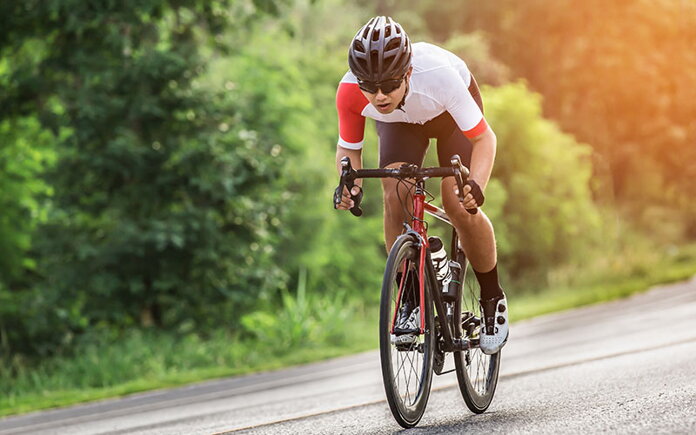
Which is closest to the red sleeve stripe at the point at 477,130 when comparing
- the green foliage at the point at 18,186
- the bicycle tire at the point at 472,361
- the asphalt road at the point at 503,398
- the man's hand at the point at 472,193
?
the man's hand at the point at 472,193

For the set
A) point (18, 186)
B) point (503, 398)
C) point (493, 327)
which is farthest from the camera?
point (18, 186)

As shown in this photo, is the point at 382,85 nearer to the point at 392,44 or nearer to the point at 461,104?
the point at 392,44

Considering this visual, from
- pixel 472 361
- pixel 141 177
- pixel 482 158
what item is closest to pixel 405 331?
pixel 482 158

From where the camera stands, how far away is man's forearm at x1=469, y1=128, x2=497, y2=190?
5.66 metres

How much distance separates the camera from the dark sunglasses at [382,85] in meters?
5.41

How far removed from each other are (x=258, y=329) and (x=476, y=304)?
11064 millimetres

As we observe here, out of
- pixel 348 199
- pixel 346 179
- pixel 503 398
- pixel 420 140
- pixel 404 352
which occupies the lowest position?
pixel 503 398

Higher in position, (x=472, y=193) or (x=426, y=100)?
(x=426, y=100)

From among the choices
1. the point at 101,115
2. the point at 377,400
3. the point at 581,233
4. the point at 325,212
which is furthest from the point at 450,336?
the point at 581,233

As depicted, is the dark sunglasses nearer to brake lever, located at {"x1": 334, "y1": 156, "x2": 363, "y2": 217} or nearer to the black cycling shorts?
brake lever, located at {"x1": 334, "y1": 156, "x2": 363, "y2": 217}

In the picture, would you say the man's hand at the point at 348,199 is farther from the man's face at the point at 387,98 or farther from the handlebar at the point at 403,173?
the man's face at the point at 387,98

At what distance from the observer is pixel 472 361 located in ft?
21.0

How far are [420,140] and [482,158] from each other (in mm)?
482

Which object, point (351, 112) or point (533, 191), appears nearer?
point (351, 112)
